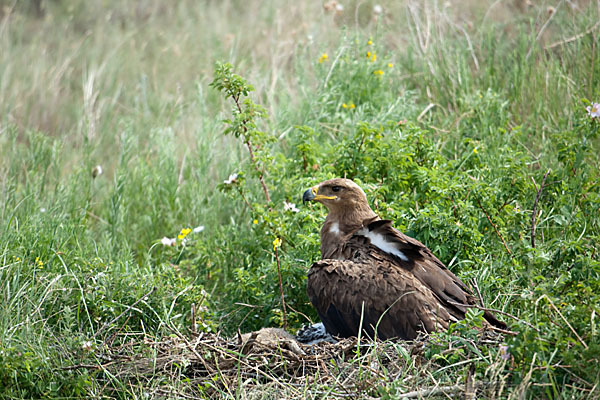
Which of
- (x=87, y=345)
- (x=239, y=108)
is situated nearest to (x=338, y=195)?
(x=239, y=108)

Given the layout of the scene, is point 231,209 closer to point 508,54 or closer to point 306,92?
point 306,92

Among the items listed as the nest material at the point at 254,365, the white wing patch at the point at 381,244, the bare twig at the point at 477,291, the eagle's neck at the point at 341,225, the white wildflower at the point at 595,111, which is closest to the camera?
the nest material at the point at 254,365

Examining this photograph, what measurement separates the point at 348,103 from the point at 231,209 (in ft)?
5.07

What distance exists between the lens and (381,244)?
13.8 feet

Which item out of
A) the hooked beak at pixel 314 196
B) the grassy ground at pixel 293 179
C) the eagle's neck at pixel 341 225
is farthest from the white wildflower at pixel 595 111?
the hooked beak at pixel 314 196

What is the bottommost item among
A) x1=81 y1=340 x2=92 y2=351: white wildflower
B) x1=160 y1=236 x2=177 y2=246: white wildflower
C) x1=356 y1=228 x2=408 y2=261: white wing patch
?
x1=160 y1=236 x2=177 y2=246: white wildflower

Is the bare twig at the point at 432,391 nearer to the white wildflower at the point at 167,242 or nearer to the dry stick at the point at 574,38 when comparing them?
the white wildflower at the point at 167,242

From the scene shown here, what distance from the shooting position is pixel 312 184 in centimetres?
488

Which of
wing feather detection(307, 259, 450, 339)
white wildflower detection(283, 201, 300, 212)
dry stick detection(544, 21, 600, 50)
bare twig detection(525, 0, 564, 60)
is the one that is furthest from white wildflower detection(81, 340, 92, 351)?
dry stick detection(544, 21, 600, 50)

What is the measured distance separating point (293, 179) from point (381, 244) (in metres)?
1.28

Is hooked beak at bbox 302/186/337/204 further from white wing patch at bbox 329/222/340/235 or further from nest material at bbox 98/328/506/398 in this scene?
nest material at bbox 98/328/506/398

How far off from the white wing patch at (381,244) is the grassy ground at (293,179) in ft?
1.17

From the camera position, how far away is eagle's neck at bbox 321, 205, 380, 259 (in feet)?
14.7

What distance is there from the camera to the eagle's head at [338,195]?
4.55m
